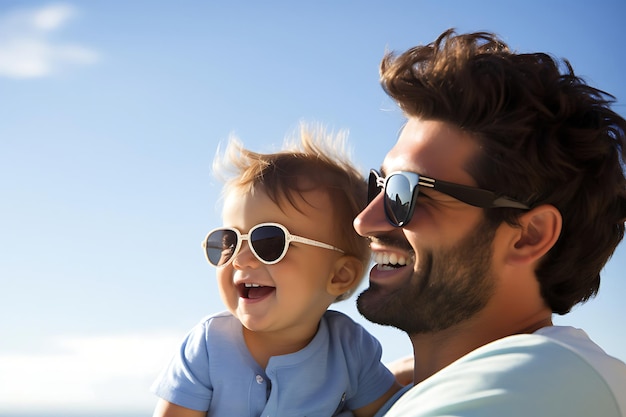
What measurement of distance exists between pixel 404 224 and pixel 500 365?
1.11 m

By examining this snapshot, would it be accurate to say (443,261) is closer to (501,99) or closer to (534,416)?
(501,99)

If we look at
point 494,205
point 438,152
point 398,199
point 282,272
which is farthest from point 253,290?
point 494,205

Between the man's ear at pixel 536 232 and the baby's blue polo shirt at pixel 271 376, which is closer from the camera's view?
the man's ear at pixel 536 232

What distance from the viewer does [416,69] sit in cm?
360

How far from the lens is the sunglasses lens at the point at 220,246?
385 cm

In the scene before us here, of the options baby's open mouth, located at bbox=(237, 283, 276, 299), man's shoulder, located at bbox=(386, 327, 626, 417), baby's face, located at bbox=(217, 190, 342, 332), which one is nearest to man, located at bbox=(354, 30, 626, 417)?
baby's face, located at bbox=(217, 190, 342, 332)

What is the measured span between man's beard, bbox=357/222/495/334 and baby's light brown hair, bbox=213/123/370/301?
2.38 ft

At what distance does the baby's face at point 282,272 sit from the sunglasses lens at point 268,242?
0.04 meters

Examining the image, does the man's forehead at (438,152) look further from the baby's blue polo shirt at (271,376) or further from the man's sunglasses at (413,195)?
the baby's blue polo shirt at (271,376)

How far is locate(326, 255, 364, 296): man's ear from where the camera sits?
3.95m

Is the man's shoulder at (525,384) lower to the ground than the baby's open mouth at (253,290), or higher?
lower

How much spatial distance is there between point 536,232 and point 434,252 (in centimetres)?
45

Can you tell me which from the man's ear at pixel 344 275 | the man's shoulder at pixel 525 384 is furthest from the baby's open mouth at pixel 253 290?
the man's shoulder at pixel 525 384

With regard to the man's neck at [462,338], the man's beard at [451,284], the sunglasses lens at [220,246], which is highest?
the sunglasses lens at [220,246]
